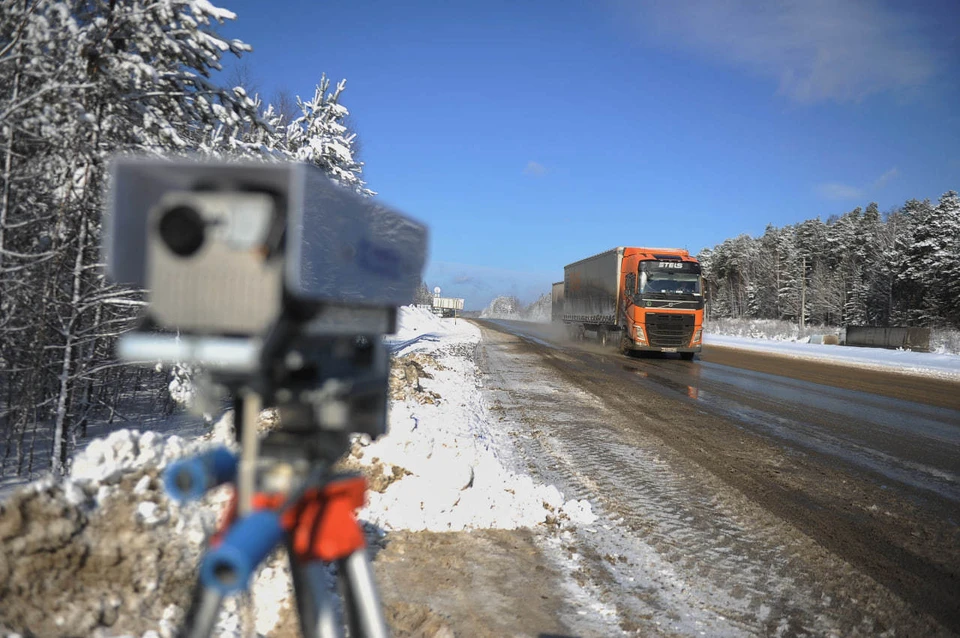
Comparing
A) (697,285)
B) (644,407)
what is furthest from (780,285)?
(644,407)

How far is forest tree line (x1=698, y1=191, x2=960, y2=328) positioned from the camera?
4428 cm

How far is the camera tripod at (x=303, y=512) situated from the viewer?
1.24 metres

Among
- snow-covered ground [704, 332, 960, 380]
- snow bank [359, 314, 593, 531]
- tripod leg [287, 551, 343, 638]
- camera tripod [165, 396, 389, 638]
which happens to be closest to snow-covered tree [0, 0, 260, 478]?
snow bank [359, 314, 593, 531]

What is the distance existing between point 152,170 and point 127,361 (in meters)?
4.76

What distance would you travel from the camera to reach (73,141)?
4.68 metres

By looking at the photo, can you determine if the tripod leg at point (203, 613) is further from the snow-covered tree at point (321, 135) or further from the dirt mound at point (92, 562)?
the snow-covered tree at point (321, 135)

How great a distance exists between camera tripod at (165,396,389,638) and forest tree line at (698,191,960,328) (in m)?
51.8

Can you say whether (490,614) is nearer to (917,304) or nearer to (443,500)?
(443,500)

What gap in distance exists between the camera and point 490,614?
3.25 metres

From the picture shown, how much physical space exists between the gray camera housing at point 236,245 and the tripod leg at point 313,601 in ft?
1.73

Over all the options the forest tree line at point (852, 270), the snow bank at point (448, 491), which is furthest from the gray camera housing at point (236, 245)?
the forest tree line at point (852, 270)

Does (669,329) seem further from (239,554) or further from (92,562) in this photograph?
(239,554)

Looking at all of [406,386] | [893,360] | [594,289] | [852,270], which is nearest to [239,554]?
[406,386]

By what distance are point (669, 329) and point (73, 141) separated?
1812 centimetres
